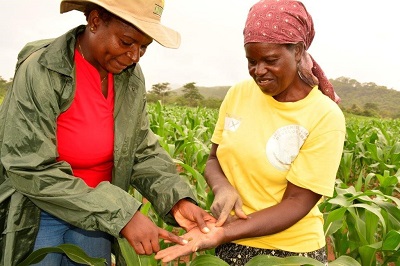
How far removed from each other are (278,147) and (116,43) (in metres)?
0.63

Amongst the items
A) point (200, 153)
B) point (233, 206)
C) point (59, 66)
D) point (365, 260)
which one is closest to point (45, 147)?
point (59, 66)

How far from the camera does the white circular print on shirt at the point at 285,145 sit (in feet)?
4.49

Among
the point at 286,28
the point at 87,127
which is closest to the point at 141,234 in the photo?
the point at 87,127

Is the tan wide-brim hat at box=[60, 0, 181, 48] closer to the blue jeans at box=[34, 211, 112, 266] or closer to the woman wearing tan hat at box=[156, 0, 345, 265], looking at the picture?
the woman wearing tan hat at box=[156, 0, 345, 265]

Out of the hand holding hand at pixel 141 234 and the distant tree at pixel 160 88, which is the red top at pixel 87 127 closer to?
the hand holding hand at pixel 141 234

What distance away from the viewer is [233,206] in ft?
4.83

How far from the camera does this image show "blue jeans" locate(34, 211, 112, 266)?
5.12 feet

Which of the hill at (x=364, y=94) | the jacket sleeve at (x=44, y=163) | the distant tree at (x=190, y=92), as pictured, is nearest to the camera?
the jacket sleeve at (x=44, y=163)

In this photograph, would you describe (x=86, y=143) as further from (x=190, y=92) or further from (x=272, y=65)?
(x=190, y=92)

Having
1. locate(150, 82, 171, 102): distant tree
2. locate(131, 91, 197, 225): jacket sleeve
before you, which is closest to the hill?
locate(150, 82, 171, 102): distant tree

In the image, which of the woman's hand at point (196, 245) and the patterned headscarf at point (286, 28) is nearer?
the patterned headscarf at point (286, 28)

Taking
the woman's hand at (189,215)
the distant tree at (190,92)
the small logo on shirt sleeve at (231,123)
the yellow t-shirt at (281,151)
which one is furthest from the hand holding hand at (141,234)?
the distant tree at (190,92)

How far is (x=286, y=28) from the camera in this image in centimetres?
134

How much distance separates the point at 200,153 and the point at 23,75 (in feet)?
7.89
